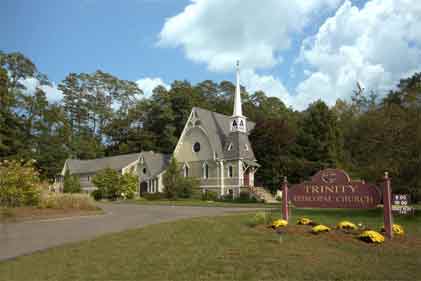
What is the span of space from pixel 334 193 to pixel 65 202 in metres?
15.5

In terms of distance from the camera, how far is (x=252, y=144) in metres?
40.4

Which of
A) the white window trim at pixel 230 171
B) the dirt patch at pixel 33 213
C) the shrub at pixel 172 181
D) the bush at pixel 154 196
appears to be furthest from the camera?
the bush at pixel 154 196

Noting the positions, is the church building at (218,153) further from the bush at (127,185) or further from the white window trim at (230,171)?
the bush at (127,185)

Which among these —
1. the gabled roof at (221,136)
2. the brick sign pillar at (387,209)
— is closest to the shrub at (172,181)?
the gabled roof at (221,136)

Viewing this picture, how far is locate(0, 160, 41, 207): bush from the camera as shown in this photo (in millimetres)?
18312

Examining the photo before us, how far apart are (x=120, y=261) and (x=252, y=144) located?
110ft

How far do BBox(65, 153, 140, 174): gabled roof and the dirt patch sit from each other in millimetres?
30976

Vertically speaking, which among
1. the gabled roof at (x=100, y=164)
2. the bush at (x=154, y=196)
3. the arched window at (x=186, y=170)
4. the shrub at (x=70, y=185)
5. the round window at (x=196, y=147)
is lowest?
the bush at (x=154, y=196)

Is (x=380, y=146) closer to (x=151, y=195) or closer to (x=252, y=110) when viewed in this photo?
(x=151, y=195)

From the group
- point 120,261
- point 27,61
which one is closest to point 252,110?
point 27,61

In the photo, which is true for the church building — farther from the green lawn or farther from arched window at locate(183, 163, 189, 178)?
the green lawn

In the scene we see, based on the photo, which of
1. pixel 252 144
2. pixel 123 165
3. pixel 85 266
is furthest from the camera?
pixel 123 165

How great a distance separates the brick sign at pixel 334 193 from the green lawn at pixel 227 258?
1044 mm

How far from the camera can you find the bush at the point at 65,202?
1961 centimetres
